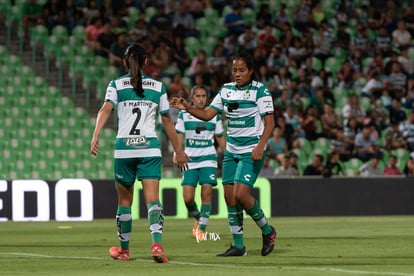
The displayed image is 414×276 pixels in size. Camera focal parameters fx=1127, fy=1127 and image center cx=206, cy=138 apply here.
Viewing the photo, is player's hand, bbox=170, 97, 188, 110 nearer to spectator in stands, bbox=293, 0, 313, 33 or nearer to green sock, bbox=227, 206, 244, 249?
green sock, bbox=227, 206, 244, 249

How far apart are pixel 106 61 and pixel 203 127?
10855 mm

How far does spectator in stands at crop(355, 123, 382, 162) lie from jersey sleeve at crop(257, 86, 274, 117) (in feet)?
44.4

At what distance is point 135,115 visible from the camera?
12.2m

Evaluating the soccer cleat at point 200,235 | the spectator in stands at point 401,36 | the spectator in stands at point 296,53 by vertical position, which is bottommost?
the soccer cleat at point 200,235

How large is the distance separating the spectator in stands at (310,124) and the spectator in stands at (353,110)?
785mm

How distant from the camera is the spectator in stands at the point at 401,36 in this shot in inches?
1200

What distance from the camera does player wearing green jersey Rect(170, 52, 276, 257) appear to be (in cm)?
1318

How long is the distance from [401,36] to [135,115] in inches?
769

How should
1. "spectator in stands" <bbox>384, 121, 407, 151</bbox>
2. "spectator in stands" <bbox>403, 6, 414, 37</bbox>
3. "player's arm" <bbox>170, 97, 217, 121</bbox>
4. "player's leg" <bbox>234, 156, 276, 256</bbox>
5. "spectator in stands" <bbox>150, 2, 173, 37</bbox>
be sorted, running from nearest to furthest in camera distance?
"player's arm" <bbox>170, 97, 217, 121</bbox> → "player's leg" <bbox>234, 156, 276, 256</bbox> → "spectator in stands" <bbox>384, 121, 407, 151</bbox> → "spectator in stands" <bbox>150, 2, 173, 37</bbox> → "spectator in stands" <bbox>403, 6, 414, 37</bbox>

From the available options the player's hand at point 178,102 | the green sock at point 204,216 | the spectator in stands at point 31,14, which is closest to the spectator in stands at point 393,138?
the spectator in stands at point 31,14

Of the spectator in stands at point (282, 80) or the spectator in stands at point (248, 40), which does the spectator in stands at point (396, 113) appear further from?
the spectator in stands at point (248, 40)

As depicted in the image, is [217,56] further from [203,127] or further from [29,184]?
[203,127]

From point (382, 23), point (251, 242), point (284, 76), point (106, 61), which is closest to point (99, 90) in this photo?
point (106, 61)

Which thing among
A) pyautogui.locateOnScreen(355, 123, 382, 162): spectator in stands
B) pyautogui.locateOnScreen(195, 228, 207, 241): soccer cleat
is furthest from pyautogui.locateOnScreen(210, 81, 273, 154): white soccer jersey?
pyautogui.locateOnScreen(355, 123, 382, 162): spectator in stands
